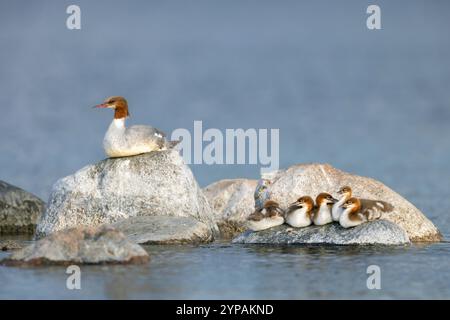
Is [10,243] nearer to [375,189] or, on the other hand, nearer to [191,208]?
[191,208]

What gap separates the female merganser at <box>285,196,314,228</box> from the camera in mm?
19031

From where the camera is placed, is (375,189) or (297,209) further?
(375,189)

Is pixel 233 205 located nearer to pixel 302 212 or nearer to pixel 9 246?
pixel 302 212

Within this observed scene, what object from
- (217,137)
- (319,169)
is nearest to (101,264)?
(319,169)

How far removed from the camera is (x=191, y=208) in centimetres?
2067

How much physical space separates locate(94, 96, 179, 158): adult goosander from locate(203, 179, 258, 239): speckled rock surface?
286cm

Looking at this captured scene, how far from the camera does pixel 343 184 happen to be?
68.9 feet

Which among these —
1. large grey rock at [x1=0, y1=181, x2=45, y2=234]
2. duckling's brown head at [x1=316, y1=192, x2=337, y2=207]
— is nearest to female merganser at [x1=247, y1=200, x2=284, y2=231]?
duckling's brown head at [x1=316, y1=192, x2=337, y2=207]

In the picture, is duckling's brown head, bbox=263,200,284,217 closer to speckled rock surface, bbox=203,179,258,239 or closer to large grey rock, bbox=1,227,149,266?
speckled rock surface, bbox=203,179,258,239

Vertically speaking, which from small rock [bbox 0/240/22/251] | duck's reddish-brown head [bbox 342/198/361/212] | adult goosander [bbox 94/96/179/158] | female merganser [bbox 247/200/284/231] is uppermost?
adult goosander [bbox 94/96/179/158]

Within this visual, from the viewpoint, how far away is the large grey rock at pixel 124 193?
2039 cm

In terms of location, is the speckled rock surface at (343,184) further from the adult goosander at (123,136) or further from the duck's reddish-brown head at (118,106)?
→ the duck's reddish-brown head at (118,106)

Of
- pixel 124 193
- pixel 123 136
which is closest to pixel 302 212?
pixel 124 193
